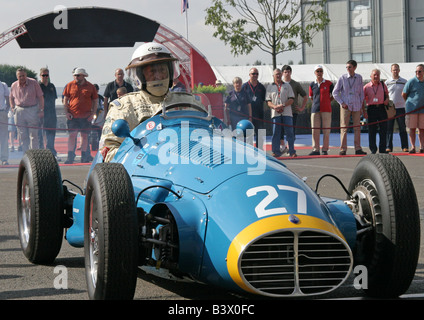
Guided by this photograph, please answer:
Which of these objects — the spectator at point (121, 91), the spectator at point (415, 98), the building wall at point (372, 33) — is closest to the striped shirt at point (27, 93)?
the spectator at point (121, 91)

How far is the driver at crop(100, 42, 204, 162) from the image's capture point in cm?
636

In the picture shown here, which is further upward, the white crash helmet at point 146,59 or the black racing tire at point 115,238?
the white crash helmet at point 146,59

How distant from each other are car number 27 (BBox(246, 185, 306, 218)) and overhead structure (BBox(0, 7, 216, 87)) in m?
20.6

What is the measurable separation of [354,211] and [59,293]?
6.70 feet

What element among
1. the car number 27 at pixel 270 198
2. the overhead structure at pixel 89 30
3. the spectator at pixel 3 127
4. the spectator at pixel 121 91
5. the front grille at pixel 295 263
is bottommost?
the front grille at pixel 295 263

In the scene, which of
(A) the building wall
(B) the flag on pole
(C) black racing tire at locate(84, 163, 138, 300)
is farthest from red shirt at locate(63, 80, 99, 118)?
(A) the building wall

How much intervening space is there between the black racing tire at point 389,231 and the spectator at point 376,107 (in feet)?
38.2

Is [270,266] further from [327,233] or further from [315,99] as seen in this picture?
[315,99]

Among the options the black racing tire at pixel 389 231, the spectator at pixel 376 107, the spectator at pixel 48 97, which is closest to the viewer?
the black racing tire at pixel 389 231

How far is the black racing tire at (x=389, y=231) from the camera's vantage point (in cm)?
443

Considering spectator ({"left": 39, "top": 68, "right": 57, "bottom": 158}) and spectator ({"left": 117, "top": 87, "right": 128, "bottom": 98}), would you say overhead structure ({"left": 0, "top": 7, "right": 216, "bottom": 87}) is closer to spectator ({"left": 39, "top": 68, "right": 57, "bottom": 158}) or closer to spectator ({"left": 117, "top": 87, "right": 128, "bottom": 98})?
spectator ({"left": 39, "top": 68, "right": 57, "bottom": 158})

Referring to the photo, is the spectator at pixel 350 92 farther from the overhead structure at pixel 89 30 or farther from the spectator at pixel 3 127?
the overhead structure at pixel 89 30

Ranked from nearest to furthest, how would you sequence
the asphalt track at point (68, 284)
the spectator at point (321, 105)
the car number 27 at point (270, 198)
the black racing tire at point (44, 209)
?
the car number 27 at point (270, 198), the asphalt track at point (68, 284), the black racing tire at point (44, 209), the spectator at point (321, 105)
